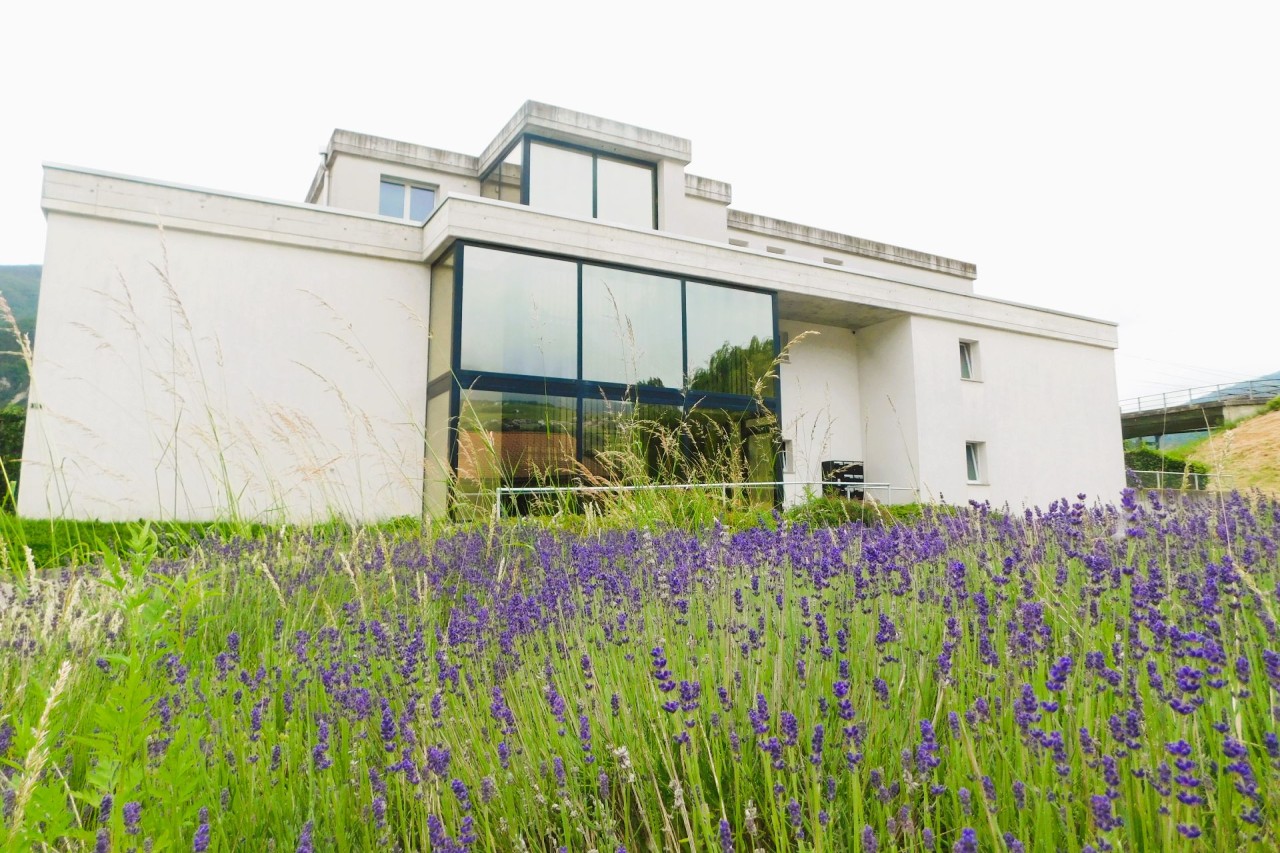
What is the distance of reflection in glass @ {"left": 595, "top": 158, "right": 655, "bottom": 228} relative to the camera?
497 inches

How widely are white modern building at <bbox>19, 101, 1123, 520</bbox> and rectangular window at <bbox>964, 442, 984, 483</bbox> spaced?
6 centimetres

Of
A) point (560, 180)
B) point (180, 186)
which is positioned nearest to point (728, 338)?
point (560, 180)

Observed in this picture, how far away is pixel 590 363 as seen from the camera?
10.6 metres

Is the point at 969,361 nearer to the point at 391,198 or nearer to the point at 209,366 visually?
the point at 391,198

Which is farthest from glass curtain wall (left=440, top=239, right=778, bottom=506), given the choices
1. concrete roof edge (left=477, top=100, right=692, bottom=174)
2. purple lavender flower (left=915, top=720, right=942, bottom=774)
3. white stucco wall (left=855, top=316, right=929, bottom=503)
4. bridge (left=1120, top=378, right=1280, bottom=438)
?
bridge (left=1120, top=378, right=1280, bottom=438)

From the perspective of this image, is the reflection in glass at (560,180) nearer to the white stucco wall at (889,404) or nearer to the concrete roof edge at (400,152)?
the concrete roof edge at (400,152)

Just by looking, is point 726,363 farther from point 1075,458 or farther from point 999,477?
point 1075,458

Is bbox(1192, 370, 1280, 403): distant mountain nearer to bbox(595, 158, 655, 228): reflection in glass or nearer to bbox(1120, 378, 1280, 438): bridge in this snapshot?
bbox(1120, 378, 1280, 438): bridge

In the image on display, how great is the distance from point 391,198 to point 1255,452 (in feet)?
82.9

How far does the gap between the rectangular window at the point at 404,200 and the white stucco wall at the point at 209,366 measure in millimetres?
→ 3538

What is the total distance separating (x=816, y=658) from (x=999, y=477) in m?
14.5

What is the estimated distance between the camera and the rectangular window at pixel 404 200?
1359 centimetres

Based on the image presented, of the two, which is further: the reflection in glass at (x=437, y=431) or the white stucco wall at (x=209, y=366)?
the reflection in glass at (x=437, y=431)

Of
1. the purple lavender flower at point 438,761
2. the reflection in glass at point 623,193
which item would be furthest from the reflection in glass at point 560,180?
the purple lavender flower at point 438,761
